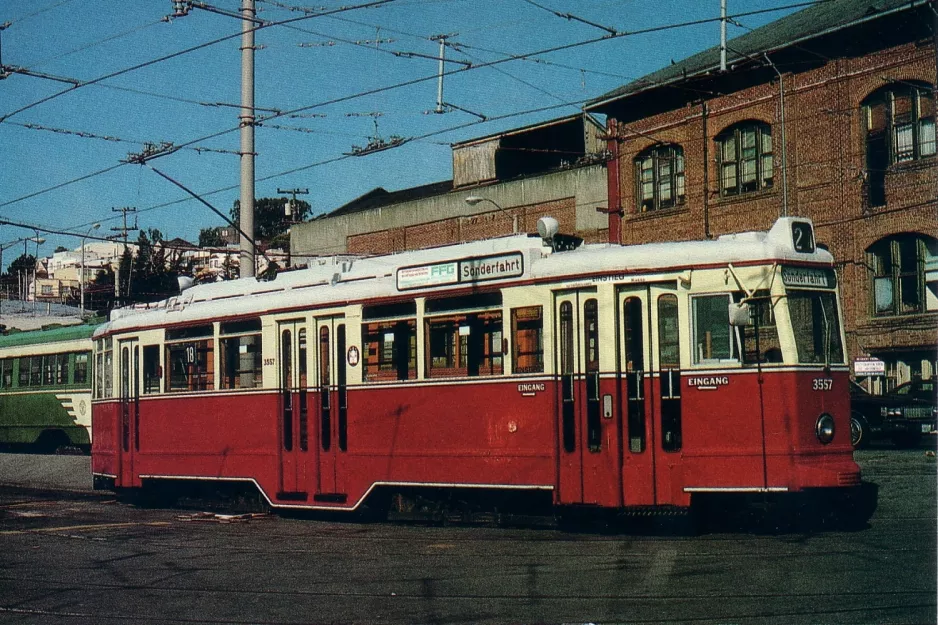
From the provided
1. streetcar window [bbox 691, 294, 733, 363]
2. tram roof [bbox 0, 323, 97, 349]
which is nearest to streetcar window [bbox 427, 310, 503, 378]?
streetcar window [bbox 691, 294, 733, 363]

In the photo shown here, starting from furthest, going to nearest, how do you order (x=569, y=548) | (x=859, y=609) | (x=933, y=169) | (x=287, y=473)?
(x=933, y=169)
(x=287, y=473)
(x=569, y=548)
(x=859, y=609)

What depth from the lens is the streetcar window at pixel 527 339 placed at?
13867 mm

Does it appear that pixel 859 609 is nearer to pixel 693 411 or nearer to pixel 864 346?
pixel 693 411

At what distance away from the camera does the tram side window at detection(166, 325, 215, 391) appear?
18.2 meters

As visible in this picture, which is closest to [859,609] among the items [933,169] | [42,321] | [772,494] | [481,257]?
[772,494]

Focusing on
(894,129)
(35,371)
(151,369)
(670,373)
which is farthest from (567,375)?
(894,129)

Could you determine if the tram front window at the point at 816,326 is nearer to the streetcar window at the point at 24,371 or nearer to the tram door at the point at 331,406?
the tram door at the point at 331,406

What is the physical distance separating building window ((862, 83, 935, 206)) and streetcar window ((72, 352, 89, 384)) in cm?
2180

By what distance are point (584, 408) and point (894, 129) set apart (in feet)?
76.9

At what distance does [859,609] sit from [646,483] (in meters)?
4.51

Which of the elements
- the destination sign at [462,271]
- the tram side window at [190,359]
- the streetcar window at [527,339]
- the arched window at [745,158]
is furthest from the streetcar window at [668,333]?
the arched window at [745,158]

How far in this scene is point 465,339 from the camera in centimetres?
1460

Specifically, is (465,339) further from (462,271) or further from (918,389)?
(918,389)

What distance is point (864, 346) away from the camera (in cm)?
3462
